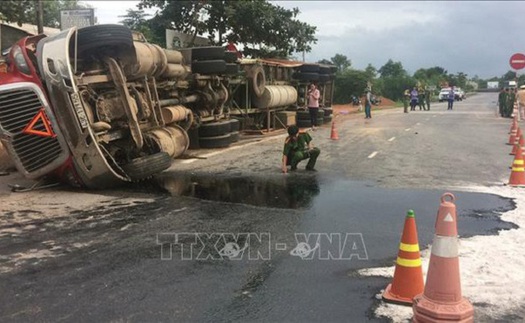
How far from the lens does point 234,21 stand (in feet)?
80.9

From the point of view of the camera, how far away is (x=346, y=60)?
73.4 meters

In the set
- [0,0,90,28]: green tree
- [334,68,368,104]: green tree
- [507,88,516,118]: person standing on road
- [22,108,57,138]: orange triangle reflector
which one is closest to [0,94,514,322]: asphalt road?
[22,108,57,138]: orange triangle reflector

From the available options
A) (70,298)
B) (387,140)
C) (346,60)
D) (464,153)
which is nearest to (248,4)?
(387,140)

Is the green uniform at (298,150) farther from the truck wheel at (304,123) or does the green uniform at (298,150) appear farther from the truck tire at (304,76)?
the truck tire at (304,76)

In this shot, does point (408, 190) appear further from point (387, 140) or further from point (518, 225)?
point (387, 140)

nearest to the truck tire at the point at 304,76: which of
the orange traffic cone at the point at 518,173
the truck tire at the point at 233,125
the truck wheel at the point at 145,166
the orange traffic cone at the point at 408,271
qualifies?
the truck tire at the point at 233,125

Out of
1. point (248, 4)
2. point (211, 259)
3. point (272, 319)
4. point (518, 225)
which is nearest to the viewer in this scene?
point (272, 319)

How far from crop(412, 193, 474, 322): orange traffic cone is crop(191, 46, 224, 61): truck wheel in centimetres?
Answer: 1003

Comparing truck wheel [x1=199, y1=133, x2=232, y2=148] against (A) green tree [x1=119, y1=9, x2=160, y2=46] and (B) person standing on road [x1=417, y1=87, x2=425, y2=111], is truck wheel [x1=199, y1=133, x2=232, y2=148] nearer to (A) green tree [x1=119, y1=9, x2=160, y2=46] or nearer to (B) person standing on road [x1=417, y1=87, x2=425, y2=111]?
(A) green tree [x1=119, y1=9, x2=160, y2=46]

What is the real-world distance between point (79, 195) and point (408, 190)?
503cm

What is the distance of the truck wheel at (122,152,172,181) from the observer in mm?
8344

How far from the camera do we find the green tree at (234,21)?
24344mm

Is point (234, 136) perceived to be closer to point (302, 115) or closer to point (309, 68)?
point (302, 115)

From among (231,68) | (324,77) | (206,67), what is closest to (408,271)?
(206,67)
